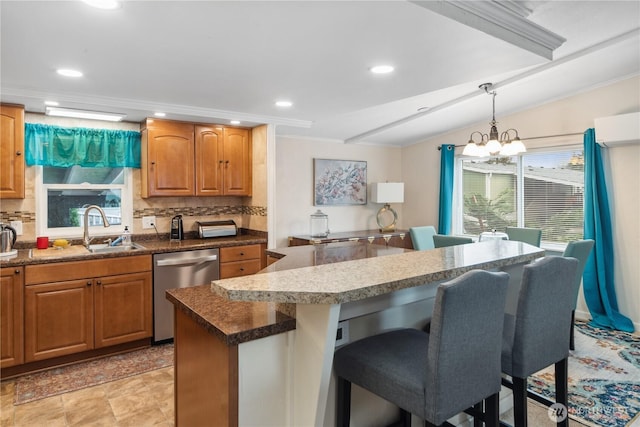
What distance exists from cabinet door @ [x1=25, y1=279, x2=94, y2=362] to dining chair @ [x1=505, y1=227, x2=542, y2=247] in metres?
4.08

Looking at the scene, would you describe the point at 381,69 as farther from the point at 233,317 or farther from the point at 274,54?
the point at 233,317

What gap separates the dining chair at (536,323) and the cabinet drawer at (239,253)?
106 inches

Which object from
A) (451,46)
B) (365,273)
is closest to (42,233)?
(365,273)

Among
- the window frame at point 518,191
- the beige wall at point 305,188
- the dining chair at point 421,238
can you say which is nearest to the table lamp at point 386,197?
the beige wall at point 305,188

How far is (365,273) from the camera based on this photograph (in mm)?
1630

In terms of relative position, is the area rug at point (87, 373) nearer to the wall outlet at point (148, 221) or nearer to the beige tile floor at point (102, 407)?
the beige tile floor at point (102, 407)

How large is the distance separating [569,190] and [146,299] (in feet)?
15.2

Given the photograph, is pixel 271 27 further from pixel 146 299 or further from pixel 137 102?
pixel 146 299

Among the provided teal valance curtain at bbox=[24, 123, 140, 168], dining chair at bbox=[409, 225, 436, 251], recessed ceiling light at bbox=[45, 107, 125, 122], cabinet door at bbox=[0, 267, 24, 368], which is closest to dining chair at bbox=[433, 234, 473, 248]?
dining chair at bbox=[409, 225, 436, 251]

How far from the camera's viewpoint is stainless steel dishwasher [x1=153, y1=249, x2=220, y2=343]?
357 centimetres

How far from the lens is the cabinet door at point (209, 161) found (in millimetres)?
4090

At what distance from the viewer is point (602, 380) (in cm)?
301

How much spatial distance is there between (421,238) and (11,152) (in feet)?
12.2

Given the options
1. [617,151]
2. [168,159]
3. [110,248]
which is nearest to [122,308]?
[110,248]
